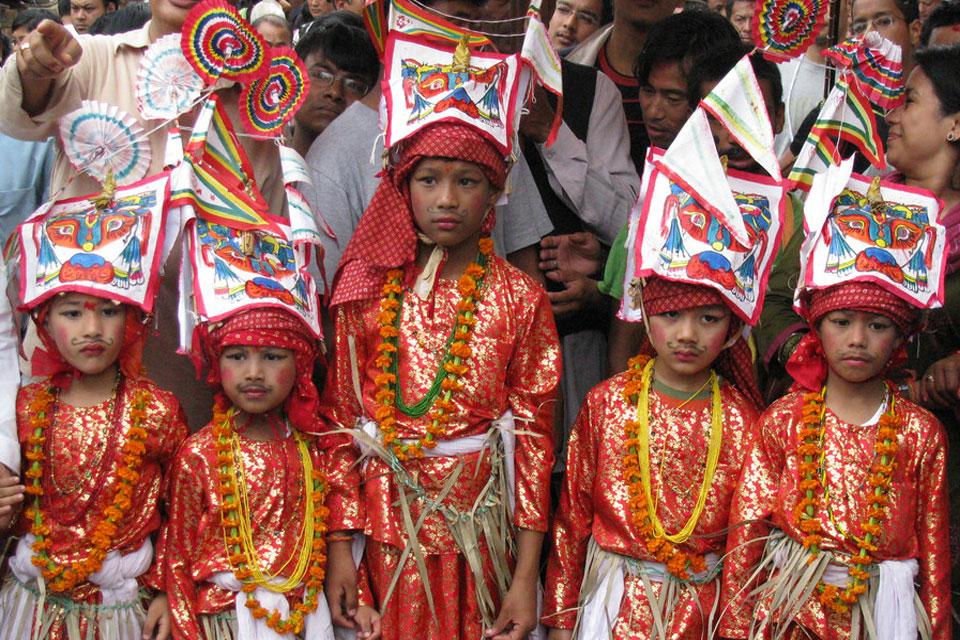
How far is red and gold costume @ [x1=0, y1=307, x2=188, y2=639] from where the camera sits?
10.3 feet

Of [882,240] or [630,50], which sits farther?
[630,50]

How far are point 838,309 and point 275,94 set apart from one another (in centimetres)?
182

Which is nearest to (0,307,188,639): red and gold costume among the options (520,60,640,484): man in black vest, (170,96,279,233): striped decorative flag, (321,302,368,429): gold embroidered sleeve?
(170,96,279,233): striped decorative flag

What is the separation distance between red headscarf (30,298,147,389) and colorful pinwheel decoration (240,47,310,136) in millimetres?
699

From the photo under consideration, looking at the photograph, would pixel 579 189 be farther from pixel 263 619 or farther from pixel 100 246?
pixel 263 619

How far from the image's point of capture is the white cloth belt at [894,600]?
3068 millimetres

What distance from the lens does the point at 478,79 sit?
337 cm

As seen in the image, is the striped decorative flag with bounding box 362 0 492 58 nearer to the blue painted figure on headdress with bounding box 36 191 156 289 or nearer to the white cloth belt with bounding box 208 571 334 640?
the blue painted figure on headdress with bounding box 36 191 156 289

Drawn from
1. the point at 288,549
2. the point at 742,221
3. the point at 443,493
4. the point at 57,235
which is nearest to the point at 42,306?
the point at 57,235

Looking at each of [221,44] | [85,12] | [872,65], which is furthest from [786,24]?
[85,12]

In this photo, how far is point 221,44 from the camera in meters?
3.31

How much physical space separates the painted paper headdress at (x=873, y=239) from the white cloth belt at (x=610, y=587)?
883 mm

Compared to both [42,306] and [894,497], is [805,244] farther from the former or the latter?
[42,306]

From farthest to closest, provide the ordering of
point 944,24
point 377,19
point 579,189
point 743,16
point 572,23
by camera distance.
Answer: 1. point 743,16
2. point 572,23
3. point 944,24
4. point 579,189
5. point 377,19
